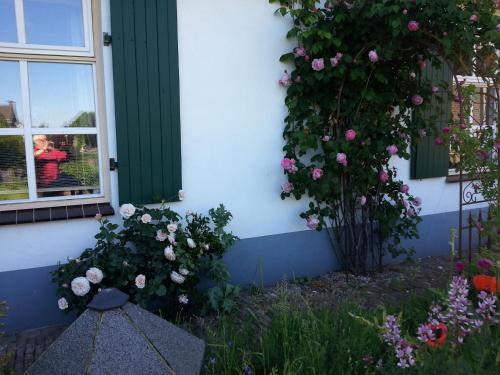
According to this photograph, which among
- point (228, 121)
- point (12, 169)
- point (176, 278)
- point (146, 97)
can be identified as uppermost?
point (146, 97)

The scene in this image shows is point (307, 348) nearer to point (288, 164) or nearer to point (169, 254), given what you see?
point (169, 254)

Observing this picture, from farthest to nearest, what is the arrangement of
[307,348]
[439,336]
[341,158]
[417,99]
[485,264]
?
[417,99]
[341,158]
[485,264]
[307,348]
[439,336]

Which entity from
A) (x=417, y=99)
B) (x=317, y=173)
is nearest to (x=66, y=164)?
(x=317, y=173)

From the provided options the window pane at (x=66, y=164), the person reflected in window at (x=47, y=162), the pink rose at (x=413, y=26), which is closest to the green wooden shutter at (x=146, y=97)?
the window pane at (x=66, y=164)

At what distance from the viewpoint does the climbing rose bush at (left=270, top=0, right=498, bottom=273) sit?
3387 millimetres

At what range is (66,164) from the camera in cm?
330

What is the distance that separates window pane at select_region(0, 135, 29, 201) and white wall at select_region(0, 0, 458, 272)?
12.7 inches

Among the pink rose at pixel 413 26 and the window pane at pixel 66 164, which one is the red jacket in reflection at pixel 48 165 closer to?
the window pane at pixel 66 164

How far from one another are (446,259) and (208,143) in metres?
3.08

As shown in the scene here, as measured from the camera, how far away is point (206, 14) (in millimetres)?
3512

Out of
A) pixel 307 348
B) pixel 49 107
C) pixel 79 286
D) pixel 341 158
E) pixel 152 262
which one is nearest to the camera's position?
pixel 307 348

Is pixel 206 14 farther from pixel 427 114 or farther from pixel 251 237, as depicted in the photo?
pixel 427 114

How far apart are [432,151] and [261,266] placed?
2.36 meters

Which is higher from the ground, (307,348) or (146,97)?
(146,97)
